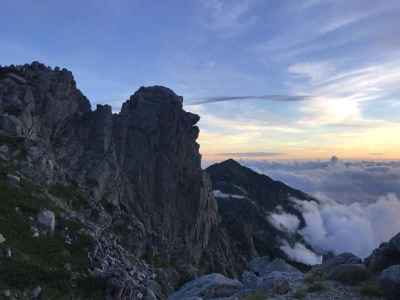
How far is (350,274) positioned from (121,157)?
155211 mm

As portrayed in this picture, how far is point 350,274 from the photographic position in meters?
28.2

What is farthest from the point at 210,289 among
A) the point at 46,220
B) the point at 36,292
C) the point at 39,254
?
the point at 46,220

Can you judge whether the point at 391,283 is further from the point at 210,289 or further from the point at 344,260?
the point at 210,289

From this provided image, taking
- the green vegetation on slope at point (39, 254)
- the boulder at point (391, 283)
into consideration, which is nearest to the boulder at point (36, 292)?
the green vegetation on slope at point (39, 254)

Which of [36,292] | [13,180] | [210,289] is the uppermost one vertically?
[13,180]

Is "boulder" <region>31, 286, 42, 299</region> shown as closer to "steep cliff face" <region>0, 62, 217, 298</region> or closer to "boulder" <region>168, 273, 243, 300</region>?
"boulder" <region>168, 273, 243, 300</region>

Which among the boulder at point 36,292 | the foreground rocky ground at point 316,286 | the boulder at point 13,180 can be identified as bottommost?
the boulder at point 36,292

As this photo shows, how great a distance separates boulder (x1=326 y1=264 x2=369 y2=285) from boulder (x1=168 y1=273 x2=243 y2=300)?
5.25m

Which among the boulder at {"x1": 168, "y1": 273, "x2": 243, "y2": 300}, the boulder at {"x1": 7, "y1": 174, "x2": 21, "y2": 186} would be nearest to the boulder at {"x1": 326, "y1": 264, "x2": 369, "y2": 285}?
the boulder at {"x1": 168, "y1": 273, "x2": 243, "y2": 300}

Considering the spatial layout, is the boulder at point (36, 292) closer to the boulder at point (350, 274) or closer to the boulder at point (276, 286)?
the boulder at point (276, 286)

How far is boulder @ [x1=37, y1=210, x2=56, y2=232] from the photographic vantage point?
146ft

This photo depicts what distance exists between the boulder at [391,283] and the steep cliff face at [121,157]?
41.2m

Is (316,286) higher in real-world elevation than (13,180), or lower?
lower

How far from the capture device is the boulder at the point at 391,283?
83.4 feet
